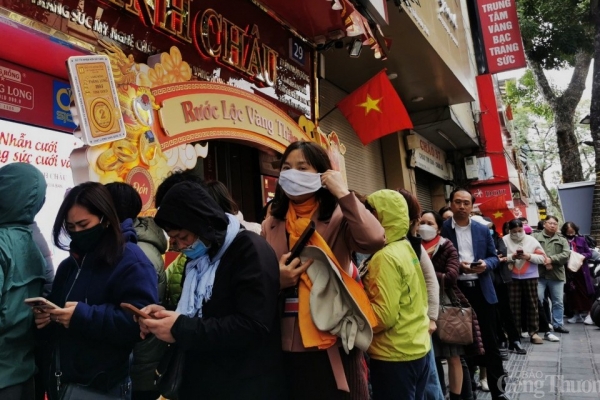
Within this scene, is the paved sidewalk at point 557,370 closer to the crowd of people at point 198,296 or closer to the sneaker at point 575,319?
the sneaker at point 575,319

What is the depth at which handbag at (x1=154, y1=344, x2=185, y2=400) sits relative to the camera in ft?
6.12

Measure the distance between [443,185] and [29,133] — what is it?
1492 centimetres

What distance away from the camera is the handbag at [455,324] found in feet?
13.2

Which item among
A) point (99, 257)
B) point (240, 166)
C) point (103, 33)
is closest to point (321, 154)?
point (99, 257)

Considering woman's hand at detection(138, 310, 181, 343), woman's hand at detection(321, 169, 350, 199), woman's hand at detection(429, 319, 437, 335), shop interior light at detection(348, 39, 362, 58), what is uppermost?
shop interior light at detection(348, 39, 362, 58)

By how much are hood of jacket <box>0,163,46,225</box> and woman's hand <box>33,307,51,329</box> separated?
0.42 m

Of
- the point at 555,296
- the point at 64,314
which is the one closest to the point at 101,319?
the point at 64,314

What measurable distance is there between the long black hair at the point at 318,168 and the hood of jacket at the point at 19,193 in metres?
1.11

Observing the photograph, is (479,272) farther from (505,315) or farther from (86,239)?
(86,239)

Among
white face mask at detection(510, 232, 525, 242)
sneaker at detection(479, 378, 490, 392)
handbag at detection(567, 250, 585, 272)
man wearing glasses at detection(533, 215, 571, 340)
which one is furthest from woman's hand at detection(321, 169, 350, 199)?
handbag at detection(567, 250, 585, 272)

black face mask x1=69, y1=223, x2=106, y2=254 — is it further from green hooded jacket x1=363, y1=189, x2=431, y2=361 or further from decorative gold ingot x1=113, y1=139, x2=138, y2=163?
decorative gold ingot x1=113, y1=139, x2=138, y2=163

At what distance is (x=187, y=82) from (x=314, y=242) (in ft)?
9.48

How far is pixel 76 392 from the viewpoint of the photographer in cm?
188

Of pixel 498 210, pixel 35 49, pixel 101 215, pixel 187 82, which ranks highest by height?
pixel 187 82
